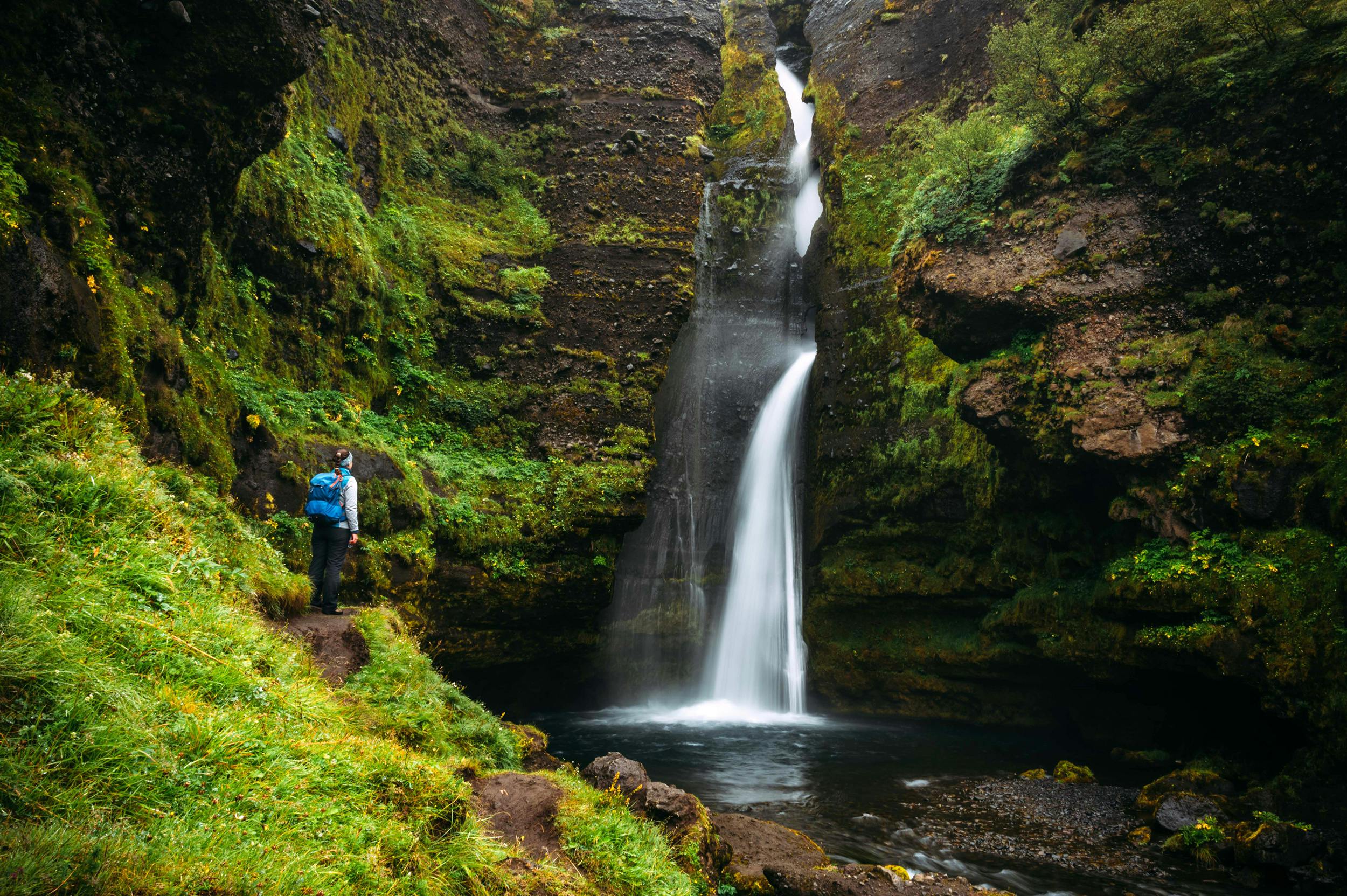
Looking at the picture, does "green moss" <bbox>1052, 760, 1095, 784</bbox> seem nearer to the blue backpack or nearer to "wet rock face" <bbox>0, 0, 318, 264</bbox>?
the blue backpack

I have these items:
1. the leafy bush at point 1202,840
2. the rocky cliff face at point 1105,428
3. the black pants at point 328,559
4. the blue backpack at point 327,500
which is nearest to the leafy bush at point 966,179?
the rocky cliff face at point 1105,428

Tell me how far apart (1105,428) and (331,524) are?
10996 mm

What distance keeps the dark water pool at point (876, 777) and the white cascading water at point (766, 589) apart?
105 centimetres

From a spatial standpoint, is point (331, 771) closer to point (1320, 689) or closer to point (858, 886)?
point (858, 886)

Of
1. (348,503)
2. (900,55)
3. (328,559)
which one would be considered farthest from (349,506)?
(900,55)

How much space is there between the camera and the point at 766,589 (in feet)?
54.6

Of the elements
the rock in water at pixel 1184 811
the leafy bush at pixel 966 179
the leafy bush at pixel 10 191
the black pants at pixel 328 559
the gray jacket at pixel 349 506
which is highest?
the leafy bush at pixel 966 179

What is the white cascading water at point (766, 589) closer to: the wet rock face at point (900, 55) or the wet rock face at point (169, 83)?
the wet rock face at point (900, 55)

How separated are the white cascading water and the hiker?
9.54 metres

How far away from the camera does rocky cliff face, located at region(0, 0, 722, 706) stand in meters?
6.90

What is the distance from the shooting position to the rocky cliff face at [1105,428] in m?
9.24

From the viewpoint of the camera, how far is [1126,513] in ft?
35.6

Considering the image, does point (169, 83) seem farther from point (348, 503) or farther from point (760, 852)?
point (760, 852)

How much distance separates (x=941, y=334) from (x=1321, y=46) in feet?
20.9
